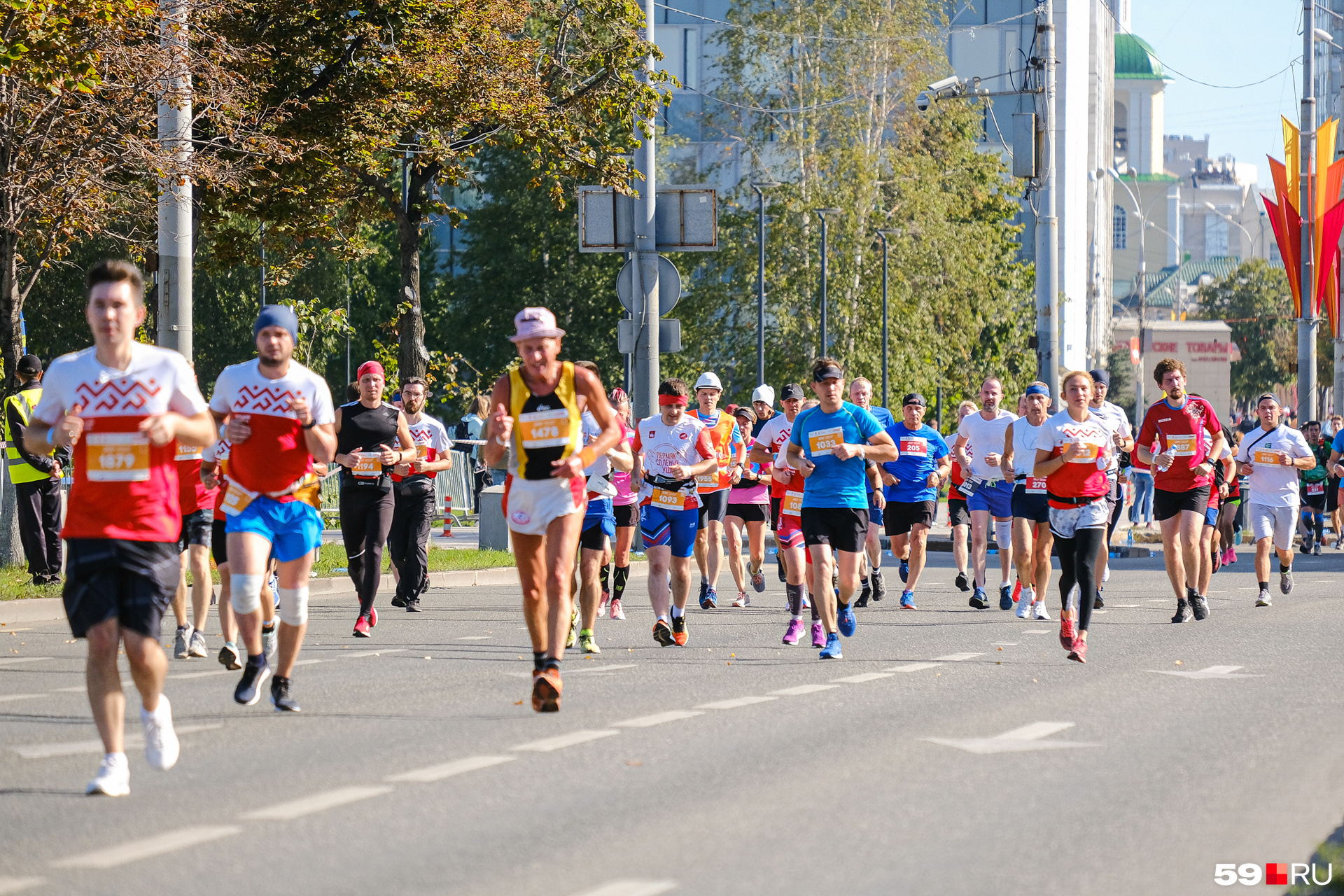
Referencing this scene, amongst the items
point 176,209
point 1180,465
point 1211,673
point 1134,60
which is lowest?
point 1211,673

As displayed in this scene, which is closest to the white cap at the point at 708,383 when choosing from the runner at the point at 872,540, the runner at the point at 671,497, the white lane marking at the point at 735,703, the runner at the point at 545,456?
the runner at the point at 872,540

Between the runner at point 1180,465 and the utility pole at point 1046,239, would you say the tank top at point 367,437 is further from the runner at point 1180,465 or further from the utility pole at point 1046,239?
the utility pole at point 1046,239

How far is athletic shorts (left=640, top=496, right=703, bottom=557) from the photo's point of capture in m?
13.4

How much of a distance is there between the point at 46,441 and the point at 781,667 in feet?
18.2

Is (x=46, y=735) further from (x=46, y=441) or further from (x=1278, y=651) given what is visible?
(x=1278, y=651)

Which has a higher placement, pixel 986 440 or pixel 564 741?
pixel 986 440

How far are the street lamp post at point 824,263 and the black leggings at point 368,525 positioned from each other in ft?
106

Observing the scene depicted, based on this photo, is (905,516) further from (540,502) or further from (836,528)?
(540,502)

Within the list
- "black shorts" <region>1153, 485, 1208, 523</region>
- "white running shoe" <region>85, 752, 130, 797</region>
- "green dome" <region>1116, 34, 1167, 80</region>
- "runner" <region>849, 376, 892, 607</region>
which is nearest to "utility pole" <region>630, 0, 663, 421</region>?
"runner" <region>849, 376, 892, 607</region>

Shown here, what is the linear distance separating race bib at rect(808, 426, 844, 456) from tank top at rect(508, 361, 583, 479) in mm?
2984

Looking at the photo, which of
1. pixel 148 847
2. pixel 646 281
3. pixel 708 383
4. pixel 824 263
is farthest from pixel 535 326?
pixel 824 263

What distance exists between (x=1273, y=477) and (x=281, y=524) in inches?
458

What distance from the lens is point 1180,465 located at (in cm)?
1533

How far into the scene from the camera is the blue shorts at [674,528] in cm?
1335
